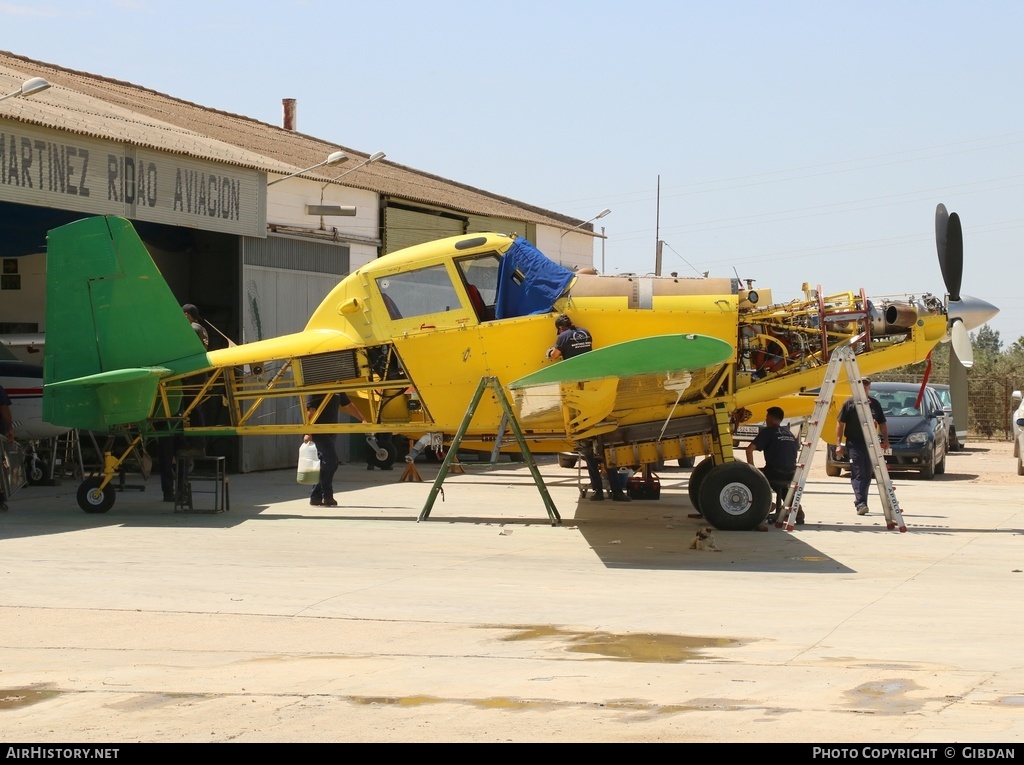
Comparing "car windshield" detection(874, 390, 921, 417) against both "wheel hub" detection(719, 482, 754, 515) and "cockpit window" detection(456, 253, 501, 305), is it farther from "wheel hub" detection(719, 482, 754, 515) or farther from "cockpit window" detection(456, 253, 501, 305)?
"cockpit window" detection(456, 253, 501, 305)

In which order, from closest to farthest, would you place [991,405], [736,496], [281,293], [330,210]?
[736,496] → [281,293] → [330,210] → [991,405]

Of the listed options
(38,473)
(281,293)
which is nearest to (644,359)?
(38,473)

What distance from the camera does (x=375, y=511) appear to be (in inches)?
615

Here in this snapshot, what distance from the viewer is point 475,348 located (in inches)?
545

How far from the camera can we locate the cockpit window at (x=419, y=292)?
13914 mm

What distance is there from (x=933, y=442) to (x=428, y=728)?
19032 millimetres

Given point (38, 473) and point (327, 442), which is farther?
point (38, 473)

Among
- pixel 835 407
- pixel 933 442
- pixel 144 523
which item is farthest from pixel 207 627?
pixel 933 442

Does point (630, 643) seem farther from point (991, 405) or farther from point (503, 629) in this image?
point (991, 405)

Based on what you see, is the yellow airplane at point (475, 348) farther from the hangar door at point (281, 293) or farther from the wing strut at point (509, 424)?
the hangar door at point (281, 293)

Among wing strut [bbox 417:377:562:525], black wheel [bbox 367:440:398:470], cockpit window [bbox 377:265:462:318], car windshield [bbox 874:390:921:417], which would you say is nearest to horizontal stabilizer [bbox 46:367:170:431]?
cockpit window [bbox 377:265:462:318]

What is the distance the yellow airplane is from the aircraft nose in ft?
0.07

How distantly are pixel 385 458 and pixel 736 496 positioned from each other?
10955 millimetres

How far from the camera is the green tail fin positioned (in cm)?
1452
